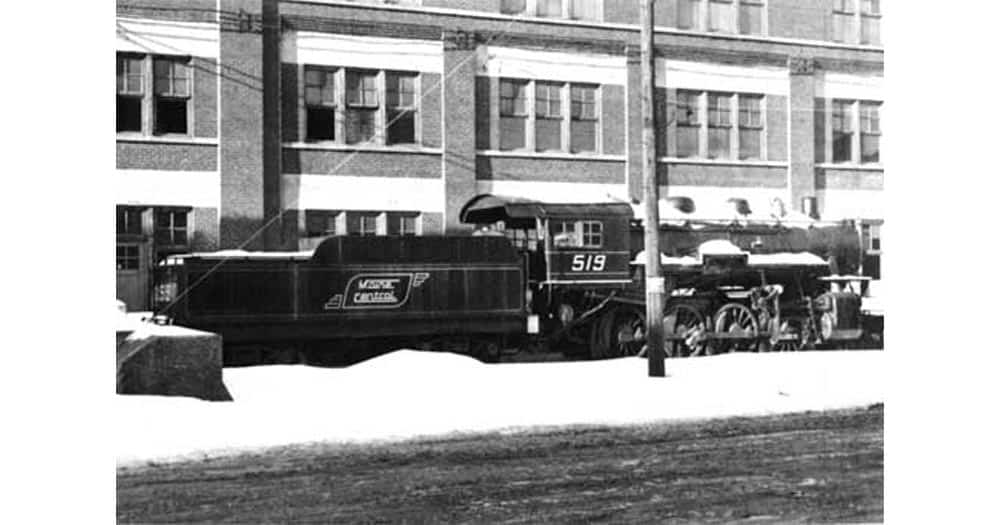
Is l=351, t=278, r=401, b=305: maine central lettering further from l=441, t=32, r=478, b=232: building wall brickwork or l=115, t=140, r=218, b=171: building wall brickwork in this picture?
l=115, t=140, r=218, b=171: building wall brickwork

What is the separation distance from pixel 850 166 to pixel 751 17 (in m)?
1.73

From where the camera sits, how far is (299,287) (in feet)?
31.4

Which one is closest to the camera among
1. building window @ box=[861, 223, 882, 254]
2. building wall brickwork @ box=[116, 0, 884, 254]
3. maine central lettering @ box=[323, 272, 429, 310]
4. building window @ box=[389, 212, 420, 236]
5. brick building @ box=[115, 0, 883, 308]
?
brick building @ box=[115, 0, 883, 308]

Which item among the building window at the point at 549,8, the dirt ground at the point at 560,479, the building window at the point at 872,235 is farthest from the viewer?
the building window at the point at 872,235

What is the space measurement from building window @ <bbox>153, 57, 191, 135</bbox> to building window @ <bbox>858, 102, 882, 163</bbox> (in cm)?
629

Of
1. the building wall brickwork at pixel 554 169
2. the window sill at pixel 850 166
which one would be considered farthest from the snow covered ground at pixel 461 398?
the window sill at pixel 850 166

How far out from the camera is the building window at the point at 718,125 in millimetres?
10789

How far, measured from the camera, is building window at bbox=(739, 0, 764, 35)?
35.8ft

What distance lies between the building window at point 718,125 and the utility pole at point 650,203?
64cm

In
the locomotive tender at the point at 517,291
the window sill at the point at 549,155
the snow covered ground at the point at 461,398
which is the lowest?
the snow covered ground at the point at 461,398

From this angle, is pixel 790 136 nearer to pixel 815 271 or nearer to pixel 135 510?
pixel 815 271

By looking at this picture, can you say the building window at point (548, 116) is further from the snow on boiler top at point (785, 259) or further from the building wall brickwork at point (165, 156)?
the building wall brickwork at point (165, 156)

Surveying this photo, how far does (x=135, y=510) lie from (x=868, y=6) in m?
8.01

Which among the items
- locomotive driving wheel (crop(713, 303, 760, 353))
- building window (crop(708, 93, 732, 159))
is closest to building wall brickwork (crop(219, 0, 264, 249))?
building window (crop(708, 93, 732, 159))
